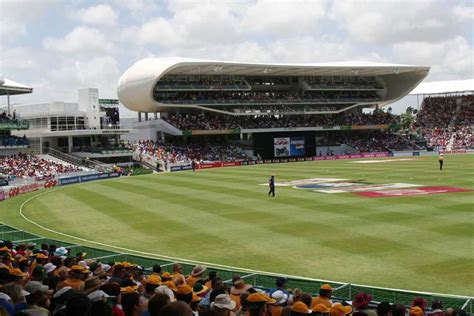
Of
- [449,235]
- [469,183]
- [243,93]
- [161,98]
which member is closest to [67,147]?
[161,98]

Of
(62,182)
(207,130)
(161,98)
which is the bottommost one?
(62,182)

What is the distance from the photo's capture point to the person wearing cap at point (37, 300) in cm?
607

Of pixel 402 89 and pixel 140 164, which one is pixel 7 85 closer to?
pixel 140 164

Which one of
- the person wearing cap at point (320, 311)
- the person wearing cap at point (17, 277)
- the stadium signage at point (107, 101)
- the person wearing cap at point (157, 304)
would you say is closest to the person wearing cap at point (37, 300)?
the person wearing cap at point (17, 277)

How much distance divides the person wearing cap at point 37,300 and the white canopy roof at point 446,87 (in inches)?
4179

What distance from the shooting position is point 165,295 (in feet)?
18.6

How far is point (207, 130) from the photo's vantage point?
82.2 m

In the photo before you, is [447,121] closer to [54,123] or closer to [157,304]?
[54,123]

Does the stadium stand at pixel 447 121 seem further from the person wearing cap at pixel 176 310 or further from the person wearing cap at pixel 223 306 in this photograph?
the person wearing cap at pixel 176 310

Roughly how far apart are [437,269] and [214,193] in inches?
875

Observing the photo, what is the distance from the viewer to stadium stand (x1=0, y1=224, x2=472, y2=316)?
598 centimetres

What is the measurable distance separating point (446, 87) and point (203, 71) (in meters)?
53.0

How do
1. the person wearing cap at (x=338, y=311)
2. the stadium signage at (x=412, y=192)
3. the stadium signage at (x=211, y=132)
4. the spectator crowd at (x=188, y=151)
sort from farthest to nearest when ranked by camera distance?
the stadium signage at (x=211, y=132) < the spectator crowd at (x=188, y=151) < the stadium signage at (x=412, y=192) < the person wearing cap at (x=338, y=311)

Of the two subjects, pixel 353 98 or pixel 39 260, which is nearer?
pixel 39 260
